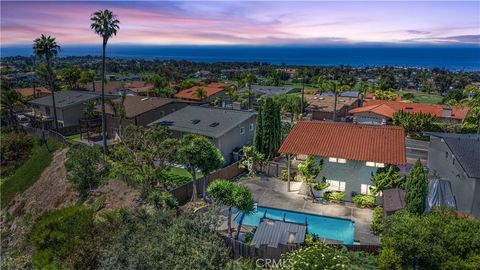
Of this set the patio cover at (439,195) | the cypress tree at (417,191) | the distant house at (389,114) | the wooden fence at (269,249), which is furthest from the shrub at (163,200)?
the distant house at (389,114)

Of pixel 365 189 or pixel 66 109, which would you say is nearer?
pixel 365 189

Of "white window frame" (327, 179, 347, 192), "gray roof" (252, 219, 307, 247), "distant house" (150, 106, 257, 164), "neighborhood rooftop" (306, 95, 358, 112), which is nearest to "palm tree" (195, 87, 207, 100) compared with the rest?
"neighborhood rooftop" (306, 95, 358, 112)

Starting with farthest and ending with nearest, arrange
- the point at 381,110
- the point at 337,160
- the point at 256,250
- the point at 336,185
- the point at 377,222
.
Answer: the point at 381,110 < the point at 336,185 < the point at 337,160 < the point at 377,222 < the point at 256,250

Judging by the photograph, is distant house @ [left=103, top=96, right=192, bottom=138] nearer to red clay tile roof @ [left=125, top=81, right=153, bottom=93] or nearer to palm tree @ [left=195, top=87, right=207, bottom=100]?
palm tree @ [left=195, top=87, right=207, bottom=100]

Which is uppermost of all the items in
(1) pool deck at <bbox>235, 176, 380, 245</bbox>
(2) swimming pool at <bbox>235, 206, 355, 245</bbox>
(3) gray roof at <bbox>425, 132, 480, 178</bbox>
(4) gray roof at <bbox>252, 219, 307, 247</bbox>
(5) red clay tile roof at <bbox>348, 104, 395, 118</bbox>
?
(3) gray roof at <bbox>425, 132, 480, 178</bbox>

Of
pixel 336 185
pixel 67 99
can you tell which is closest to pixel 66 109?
pixel 67 99

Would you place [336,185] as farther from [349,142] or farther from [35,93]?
[35,93]

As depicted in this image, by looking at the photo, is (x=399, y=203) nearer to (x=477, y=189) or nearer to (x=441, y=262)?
(x=477, y=189)
